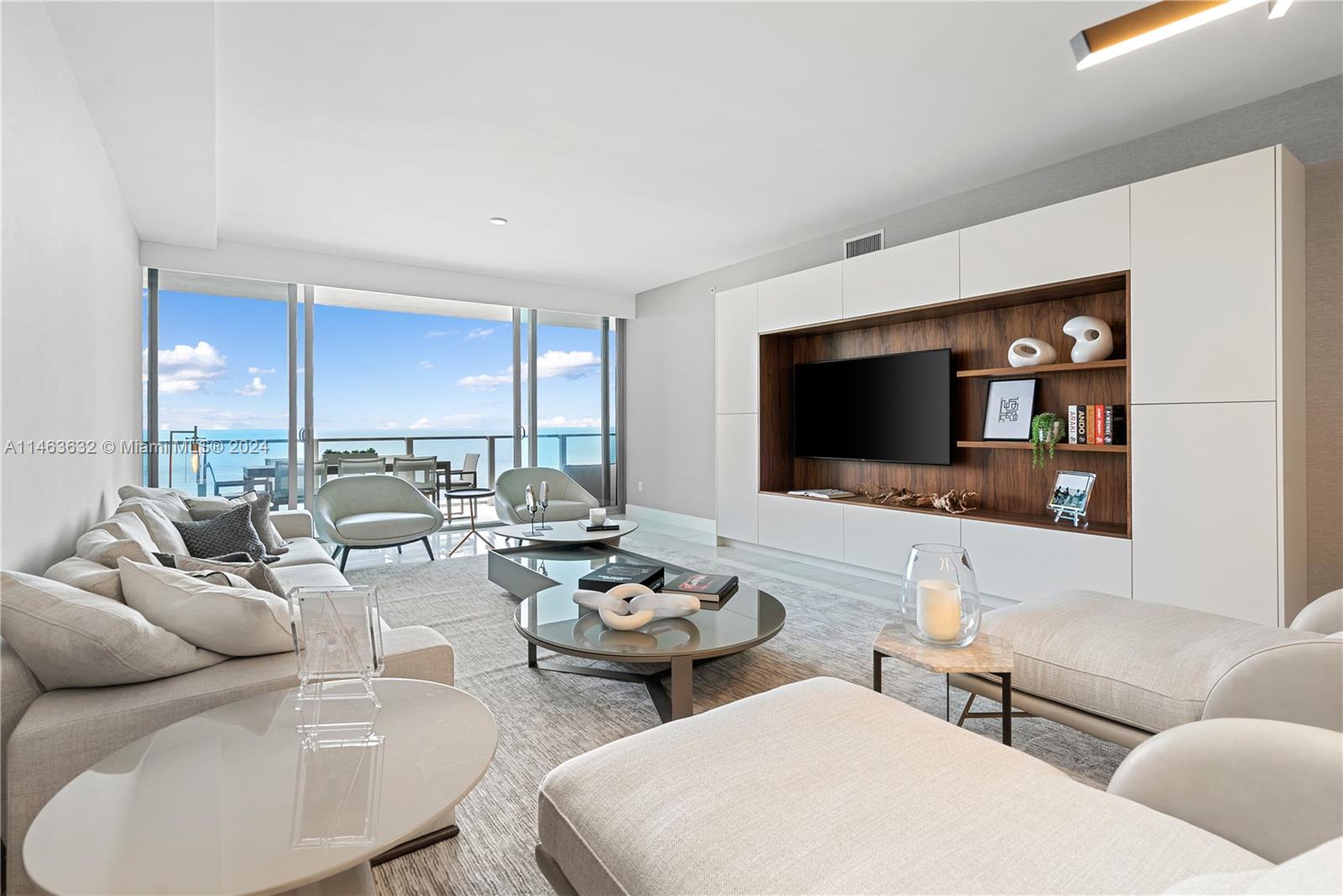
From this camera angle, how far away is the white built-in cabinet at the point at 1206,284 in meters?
2.85

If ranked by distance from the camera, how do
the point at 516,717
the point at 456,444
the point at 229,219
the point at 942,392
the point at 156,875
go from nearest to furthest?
the point at 156,875 → the point at 516,717 → the point at 942,392 → the point at 229,219 → the point at 456,444

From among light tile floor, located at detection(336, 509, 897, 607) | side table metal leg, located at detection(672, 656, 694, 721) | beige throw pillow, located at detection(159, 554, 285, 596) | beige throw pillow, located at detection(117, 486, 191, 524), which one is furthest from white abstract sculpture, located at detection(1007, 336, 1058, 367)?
beige throw pillow, located at detection(117, 486, 191, 524)

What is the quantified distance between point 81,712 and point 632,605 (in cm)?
164

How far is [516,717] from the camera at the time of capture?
2451 mm

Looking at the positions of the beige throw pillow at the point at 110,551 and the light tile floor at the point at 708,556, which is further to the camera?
the light tile floor at the point at 708,556

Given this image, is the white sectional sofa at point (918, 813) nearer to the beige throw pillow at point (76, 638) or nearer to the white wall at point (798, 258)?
the beige throw pillow at point (76, 638)

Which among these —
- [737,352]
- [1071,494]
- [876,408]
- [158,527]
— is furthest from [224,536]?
[1071,494]

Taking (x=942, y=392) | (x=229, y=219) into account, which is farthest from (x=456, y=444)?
(x=942, y=392)

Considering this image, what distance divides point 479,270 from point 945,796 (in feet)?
20.9

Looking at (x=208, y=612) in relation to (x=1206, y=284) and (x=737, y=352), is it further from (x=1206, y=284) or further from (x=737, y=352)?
(x=737, y=352)

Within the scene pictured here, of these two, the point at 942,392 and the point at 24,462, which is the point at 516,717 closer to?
the point at 24,462

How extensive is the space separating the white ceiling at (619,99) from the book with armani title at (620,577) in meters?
2.25

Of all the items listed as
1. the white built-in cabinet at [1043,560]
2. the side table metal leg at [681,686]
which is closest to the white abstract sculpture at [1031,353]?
the white built-in cabinet at [1043,560]

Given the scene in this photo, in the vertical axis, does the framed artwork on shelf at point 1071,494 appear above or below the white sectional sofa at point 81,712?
above
